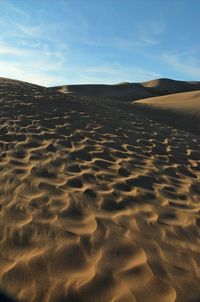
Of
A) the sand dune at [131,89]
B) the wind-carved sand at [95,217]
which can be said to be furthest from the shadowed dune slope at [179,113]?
the sand dune at [131,89]

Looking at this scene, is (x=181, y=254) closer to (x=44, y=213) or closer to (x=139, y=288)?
(x=139, y=288)

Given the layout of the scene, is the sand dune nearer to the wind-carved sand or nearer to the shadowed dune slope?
the shadowed dune slope

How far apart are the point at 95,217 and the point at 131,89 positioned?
3594cm

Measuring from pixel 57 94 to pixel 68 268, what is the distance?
9.53 metres

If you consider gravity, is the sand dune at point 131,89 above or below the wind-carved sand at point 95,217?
below

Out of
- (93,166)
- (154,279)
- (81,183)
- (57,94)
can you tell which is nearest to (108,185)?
(81,183)

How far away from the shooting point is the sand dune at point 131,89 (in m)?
37.2

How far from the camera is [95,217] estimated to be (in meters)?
4.38

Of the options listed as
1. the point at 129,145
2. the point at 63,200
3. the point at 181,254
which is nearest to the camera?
the point at 181,254

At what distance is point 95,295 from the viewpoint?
317cm

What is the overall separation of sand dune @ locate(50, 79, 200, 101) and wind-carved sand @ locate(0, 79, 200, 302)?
28913 millimetres

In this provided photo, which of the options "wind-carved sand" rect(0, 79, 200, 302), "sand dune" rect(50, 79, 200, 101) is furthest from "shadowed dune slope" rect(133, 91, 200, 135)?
"sand dune" rect(50, 79, 200, 101)

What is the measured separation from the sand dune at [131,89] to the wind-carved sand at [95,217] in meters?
28.9

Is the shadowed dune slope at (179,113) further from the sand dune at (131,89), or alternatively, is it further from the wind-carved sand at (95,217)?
the sand dune at (131,89)
